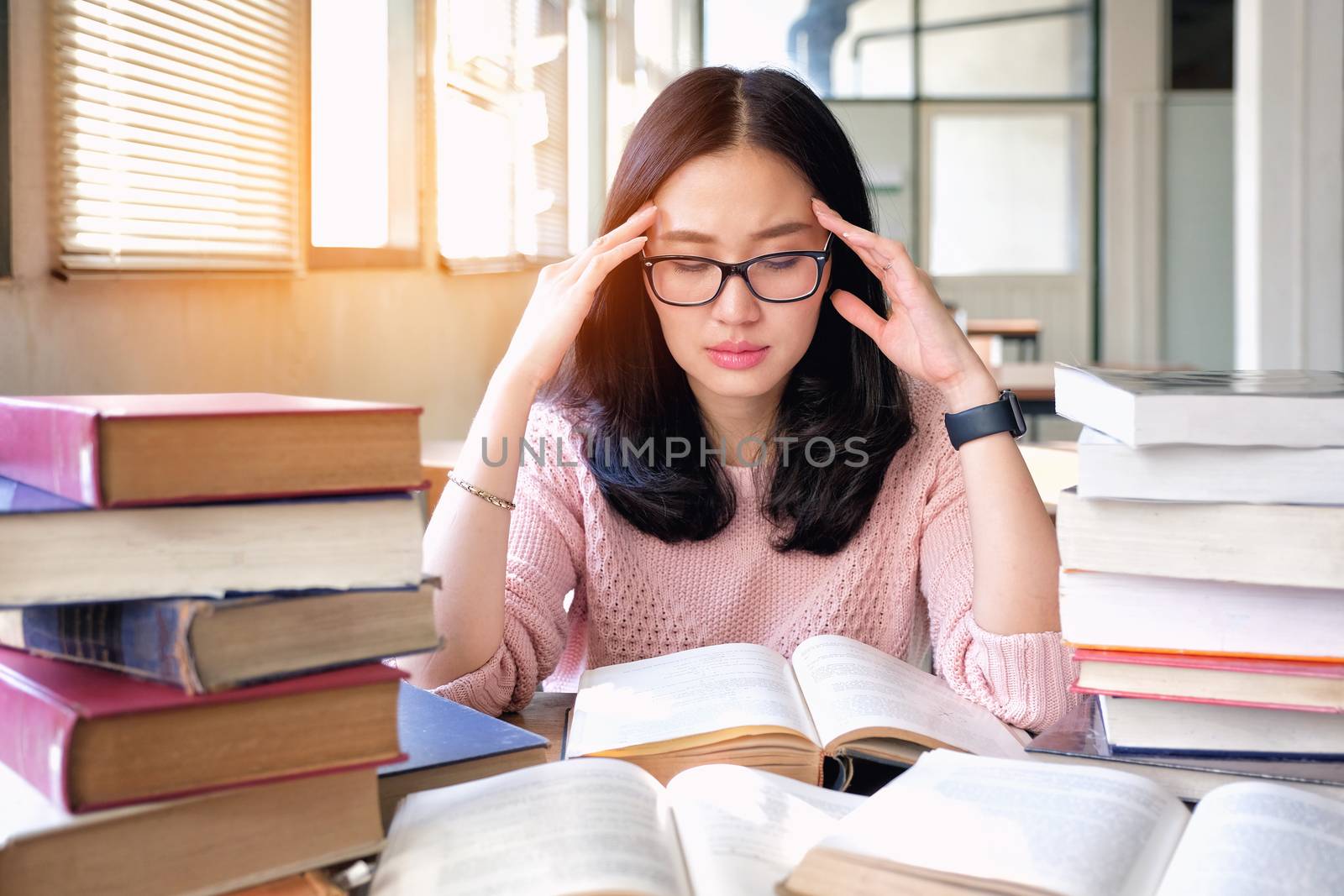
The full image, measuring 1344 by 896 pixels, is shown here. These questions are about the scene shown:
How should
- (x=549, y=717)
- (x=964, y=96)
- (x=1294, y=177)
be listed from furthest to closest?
(x=964, y=96)
(x=1294, y=177)
(x=549, y=717)

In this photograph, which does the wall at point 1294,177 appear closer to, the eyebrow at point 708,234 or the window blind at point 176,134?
the window blind at point 176,134

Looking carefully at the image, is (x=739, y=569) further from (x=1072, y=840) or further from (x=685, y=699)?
(x=1072, y=840)

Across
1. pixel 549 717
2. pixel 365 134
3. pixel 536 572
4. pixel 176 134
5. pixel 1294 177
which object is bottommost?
pixel 549 717

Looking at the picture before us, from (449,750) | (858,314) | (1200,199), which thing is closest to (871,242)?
(858,314)

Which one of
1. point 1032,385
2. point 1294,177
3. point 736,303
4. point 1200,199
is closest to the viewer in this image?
point 736,303

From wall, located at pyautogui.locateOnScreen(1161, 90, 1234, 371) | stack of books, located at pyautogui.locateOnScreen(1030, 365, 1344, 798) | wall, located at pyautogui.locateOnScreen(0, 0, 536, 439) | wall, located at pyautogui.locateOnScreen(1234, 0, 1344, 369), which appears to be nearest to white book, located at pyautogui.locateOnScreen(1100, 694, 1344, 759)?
stack of books, located at pyautogui.locateOnScreen(1030, 365, 1344, 798)

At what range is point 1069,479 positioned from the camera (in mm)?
2092

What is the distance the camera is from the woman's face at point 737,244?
130 centimetres

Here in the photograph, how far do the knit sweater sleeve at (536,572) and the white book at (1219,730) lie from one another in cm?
57

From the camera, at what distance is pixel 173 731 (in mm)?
594

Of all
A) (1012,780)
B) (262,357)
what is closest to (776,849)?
(1012,780)

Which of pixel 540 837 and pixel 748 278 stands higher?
pixel 748 278

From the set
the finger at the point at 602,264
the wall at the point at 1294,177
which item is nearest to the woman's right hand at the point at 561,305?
the finger at the point at 602,264

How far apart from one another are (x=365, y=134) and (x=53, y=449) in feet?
8.32
